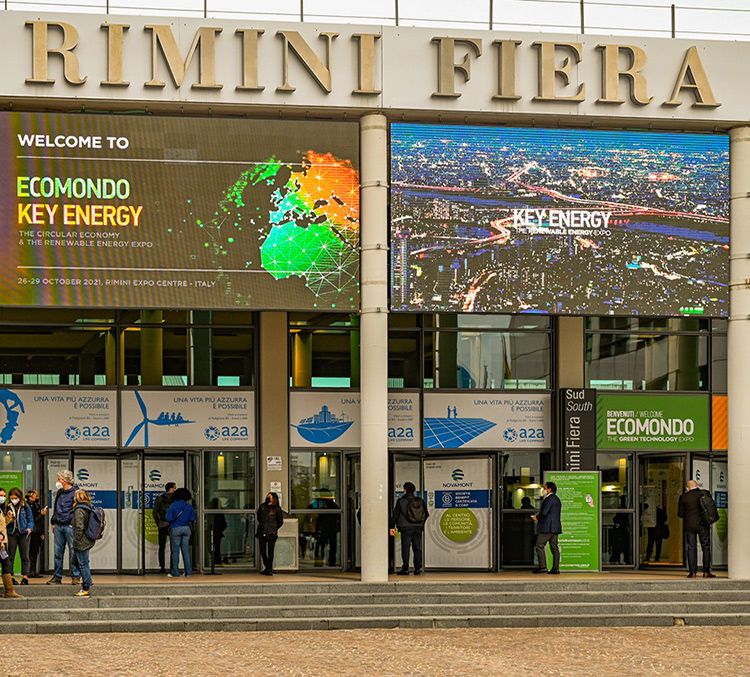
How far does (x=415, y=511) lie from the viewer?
2252 cm

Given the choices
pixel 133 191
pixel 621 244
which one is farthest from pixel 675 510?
pixel 133 191

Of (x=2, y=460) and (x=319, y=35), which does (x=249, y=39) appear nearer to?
(x=319, y=35)

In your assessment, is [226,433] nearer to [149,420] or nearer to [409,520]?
[149,420]

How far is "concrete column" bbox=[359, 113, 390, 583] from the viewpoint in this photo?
70.3ft

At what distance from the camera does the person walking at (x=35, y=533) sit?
22.0 m

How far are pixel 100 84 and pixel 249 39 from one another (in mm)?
2088

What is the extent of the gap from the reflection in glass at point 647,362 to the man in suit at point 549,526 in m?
2.71

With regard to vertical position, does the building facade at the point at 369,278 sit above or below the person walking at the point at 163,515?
above

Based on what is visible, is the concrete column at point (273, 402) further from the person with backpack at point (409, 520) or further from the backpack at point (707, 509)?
the backpack at point (707, 509)

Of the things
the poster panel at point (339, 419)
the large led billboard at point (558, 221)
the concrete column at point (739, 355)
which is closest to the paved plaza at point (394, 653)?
the concrete column at point (739, 355)

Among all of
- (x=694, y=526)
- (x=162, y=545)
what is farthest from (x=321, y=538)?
(x=694, y=526)

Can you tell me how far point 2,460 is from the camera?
23.4 meters

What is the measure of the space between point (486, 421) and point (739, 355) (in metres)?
4.16

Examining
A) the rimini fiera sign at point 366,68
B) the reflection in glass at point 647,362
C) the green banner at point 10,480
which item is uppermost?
the rimini fiera sign at point 366,68
